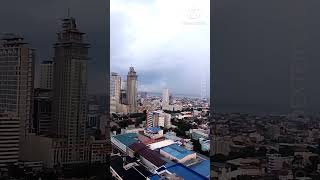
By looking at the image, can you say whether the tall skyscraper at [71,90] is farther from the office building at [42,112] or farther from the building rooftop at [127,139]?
the building rooftop at [127,139]

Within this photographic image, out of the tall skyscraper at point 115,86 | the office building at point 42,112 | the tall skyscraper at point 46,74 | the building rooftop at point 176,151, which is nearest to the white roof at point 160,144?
the building rooftop at point 176,151

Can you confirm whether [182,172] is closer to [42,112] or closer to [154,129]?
[154,129]

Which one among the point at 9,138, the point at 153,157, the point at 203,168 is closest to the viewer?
the point at 9,138

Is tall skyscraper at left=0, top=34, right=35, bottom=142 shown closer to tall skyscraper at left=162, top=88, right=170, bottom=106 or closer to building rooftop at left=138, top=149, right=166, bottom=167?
building rooftop at left=138, top=149, right=166, bottom=167

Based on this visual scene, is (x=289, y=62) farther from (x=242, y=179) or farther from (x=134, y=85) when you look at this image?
(x=134, y=85)

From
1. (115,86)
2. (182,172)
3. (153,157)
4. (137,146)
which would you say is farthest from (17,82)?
(182,172)

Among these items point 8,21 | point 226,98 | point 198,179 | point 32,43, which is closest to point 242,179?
point 198,179
